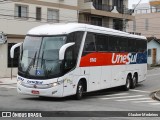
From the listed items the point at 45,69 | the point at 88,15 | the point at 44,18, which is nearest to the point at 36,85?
the point at 45,69

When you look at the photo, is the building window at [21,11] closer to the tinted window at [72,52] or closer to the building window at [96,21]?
the building window at [96,21]

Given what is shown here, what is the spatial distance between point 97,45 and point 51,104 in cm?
540

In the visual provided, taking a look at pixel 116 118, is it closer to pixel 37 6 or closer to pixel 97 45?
pixel 97 45

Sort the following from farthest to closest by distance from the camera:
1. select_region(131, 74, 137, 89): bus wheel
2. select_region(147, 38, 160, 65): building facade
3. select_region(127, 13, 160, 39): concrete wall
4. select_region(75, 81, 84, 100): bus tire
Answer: select_region(127, 13, 160, 39): concrete wall, select_region(147, 38, 160, 65): building facade, select_region(131, 74, 137, 89): bus wheel, select_region(75, 81, 84, 100): bus tire

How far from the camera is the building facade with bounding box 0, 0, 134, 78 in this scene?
124 feet

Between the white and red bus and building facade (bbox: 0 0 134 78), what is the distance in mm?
10987

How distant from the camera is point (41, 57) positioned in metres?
18.3

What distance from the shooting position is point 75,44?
19266 mm

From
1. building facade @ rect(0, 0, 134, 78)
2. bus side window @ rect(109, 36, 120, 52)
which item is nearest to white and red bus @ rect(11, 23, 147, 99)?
bus side window @ rect(109, 36, 120, 52)

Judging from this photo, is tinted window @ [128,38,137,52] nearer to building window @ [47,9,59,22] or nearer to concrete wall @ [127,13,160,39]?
building window @ [47,9,59,22]

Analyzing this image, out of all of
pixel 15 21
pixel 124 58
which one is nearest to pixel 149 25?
pixel 15 21

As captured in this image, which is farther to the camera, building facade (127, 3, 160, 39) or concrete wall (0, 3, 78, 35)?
building facade (127, 3, 160, 39)

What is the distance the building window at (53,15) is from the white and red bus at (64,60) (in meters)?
20.0

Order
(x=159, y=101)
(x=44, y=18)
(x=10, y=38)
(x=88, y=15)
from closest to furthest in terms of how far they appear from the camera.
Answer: (x=159, y=101) < (x=10, y=38) < (x=44, y=18) < (x=88, y=15)
